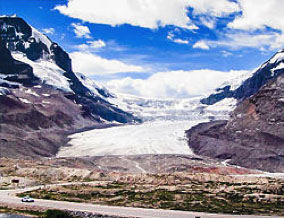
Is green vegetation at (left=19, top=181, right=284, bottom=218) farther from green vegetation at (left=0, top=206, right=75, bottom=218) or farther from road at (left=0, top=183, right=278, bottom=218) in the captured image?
green vegetation at (left=0, top=206, right=75, bottom=218)

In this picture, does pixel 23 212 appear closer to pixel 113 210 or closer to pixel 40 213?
pixel 40 213

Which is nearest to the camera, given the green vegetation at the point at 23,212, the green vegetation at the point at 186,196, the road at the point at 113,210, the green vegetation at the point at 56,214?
the green vegetation at the point at 56,214

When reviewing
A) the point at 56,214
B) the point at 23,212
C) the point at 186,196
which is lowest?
the point at 23,212

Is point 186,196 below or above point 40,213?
above

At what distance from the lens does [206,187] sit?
101m

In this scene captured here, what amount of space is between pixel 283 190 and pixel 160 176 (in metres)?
35.7

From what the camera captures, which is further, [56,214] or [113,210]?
[113,210]

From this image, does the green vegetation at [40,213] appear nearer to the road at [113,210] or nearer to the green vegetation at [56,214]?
the green vegetation at [56,214]

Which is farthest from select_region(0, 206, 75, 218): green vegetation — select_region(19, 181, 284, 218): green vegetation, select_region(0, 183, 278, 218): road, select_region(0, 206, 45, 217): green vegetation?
select_region(19, 181, 284, 218): green vegetation

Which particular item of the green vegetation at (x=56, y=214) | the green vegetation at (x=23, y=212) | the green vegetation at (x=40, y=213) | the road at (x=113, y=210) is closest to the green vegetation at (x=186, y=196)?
the road at (x=113, y=210)

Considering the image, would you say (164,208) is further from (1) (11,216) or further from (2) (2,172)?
(2) (2,172)

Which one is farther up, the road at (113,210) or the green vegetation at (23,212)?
the road at (113,210)

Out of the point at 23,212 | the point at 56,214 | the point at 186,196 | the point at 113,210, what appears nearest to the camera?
the point at 56,214

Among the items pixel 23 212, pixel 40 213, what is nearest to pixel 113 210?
pixel 40 213
